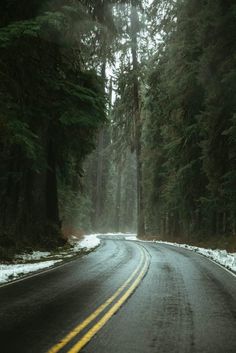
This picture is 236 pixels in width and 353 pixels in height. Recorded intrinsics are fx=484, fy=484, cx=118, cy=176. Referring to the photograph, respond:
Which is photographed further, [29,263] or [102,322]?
[29,263]

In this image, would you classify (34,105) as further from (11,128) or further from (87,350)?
(87,350)

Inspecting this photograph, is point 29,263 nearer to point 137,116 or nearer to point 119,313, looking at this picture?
point 119,313

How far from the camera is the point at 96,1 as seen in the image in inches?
807

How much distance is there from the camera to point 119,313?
8.48 meters

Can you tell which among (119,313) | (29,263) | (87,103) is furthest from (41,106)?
(119,313)

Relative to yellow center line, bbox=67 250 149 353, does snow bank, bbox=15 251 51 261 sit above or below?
above

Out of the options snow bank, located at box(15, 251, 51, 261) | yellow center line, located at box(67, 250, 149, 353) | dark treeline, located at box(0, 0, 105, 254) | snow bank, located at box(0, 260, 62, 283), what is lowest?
yellow center line, located at box(67, 250, 149, 353)

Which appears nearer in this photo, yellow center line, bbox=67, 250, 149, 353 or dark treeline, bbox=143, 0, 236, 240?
yellow center line, bbox=67, 250, 149, 353

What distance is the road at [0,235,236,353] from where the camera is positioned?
640 centimetres

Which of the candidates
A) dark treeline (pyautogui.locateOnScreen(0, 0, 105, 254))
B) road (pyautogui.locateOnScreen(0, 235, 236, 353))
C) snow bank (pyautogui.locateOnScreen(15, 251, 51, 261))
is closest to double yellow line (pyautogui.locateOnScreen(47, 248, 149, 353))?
road (pyautogui.locateOnScreen(0, 235, 236, 353))

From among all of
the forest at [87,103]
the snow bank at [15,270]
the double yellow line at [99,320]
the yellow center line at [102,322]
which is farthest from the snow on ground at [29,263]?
the yellow center line at [102,322]

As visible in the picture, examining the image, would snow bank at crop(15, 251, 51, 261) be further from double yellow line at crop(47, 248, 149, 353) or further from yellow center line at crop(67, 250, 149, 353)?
yellow center line at crop(67, 250, 149, 353)

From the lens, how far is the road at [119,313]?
6.40 metres

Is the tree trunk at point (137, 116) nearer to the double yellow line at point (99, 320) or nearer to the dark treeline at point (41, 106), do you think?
the dark treeline at point (41, 106)
